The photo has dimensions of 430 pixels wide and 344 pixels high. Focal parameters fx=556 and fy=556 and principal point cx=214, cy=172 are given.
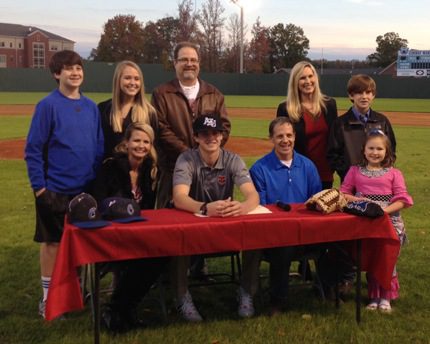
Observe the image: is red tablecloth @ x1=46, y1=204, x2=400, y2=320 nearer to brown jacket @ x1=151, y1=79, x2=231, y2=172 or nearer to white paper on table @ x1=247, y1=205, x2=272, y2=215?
white paper on table @ x1=247, y1=205, x2=272, y2=215

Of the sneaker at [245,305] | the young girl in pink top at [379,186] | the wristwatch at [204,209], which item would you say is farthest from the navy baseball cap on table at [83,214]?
the young girl in pink top at [379,186]

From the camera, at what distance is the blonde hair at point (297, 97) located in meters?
4.87

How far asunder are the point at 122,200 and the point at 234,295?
5.61 feet

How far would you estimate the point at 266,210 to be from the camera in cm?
408

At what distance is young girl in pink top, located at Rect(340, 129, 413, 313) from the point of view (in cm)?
439

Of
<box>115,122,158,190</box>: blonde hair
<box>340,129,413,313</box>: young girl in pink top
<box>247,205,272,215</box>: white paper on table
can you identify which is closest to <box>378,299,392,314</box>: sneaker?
<box>340,129,413,313</box>: young girl in pink top

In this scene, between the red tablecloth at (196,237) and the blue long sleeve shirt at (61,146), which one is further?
the blue long sleeve shirt at (61,146)

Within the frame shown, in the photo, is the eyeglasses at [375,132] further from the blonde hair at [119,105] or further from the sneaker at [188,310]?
the sneaker at [188,310]

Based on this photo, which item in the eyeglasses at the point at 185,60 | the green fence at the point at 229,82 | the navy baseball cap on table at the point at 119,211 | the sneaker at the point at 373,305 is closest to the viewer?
the navy baseball cap on table at the point at 119,211

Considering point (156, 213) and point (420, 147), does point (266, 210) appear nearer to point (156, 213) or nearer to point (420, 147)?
point (156, 213)

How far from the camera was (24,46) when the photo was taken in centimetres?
10362

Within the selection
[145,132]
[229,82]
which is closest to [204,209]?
[145,132]

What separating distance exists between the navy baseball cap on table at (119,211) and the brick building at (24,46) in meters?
103

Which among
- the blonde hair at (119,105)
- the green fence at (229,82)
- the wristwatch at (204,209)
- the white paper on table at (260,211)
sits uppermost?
the green fence at (229,82)
